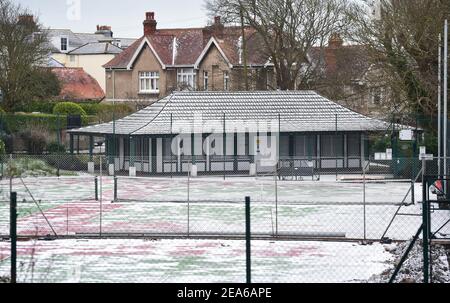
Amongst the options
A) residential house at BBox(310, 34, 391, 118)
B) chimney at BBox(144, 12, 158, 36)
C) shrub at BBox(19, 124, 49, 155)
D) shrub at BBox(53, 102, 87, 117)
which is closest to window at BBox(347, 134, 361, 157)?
residential house at BBox(310, 34, 391, 118)

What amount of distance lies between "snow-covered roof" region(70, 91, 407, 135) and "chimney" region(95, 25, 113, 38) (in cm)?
4909

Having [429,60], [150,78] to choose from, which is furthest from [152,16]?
[429,60]

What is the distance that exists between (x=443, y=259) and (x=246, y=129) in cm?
3193

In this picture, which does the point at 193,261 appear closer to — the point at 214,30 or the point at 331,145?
the point at 331,145

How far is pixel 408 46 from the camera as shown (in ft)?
125

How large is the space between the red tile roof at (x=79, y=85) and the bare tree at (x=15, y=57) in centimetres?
1369

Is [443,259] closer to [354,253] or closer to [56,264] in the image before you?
[354,253]

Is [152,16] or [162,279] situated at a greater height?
[152,16]

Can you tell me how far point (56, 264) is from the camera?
62.4 feet

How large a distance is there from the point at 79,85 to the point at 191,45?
13.2 m

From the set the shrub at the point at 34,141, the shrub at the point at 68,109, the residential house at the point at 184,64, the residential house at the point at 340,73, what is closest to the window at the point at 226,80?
the residential house at the point at 184,64

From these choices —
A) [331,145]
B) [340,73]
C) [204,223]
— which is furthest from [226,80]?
[204,223]

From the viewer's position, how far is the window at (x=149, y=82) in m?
72.9

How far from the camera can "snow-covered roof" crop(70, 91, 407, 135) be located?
159 ft
